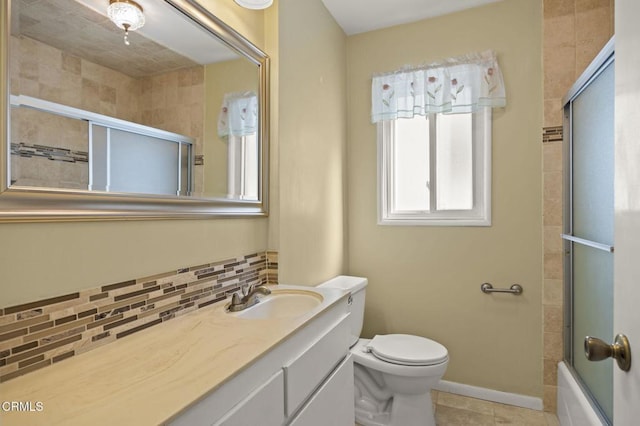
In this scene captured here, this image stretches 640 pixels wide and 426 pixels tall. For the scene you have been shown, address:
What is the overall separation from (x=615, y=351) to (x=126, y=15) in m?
1.52

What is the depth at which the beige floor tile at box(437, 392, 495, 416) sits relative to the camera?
2.10m

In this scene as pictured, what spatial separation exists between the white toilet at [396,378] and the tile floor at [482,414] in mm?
198

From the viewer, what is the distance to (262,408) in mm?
891

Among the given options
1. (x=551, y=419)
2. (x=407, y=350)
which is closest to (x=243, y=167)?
(x=407, y=350)

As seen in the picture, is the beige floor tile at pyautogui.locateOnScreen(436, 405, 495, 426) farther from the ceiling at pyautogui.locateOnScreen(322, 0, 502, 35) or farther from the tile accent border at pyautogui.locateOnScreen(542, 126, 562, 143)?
the ceiling at pyautogui.locateOnScreen(322, 0, 502, 35)

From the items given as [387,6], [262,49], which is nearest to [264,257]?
[262,49]

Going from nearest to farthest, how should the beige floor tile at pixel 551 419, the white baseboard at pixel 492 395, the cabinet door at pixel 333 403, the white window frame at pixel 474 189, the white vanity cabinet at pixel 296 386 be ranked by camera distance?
the white vanity cabinet at pixel 296 386
the cabinet door at pixel 333 403
the beige floor tile at pixel 551 419
the white baseboard at pixel 492 395
the white window frame at pixel 474 189

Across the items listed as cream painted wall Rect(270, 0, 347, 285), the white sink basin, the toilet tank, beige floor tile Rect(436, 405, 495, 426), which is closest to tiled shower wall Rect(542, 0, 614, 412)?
beige floor tile Rect(436, 405, 495, 426)

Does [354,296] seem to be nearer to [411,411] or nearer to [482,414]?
[411,411]

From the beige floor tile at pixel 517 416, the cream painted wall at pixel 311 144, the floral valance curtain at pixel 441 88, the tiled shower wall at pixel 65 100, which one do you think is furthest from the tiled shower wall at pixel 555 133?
the tiled shower wall at pixel 65 100

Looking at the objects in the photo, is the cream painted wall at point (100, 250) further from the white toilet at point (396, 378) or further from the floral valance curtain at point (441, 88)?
the floral valance curtain at point (441, 88)

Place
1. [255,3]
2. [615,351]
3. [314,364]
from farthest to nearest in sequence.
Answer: [255,3], [314,364], [615,351]

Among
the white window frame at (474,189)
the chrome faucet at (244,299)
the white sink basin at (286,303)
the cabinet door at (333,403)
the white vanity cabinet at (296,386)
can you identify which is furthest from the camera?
the white window frame at (474,189)

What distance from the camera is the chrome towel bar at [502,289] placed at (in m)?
2.12
